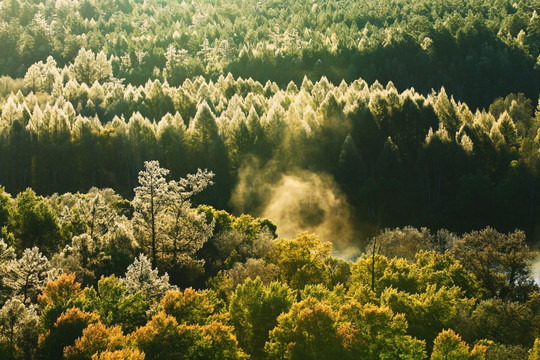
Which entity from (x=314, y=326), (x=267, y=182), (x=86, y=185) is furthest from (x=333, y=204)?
(x=314, y=326)

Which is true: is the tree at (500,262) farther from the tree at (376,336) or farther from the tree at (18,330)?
the tree at (18,330)

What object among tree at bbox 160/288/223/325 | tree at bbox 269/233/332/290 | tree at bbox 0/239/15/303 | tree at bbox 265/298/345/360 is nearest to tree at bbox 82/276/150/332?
tree at bbox 160/288/223/325

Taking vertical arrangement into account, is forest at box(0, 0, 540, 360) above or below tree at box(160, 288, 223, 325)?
above

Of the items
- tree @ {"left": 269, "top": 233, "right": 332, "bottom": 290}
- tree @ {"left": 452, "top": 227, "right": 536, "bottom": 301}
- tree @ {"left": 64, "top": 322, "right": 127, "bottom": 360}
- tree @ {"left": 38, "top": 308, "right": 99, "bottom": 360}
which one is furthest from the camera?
tree @ {"left": 269, "top": 233, "right": 332, "bottom": 290}

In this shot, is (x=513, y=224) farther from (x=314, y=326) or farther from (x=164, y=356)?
(x=164, y=356)

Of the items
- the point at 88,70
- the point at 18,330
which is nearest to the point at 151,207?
the point at 18,330

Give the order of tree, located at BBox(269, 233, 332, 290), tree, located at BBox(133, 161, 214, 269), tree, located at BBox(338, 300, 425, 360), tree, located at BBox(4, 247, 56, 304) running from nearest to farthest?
tree, located at BBox(338, 300, 425, 360) < tree, located at BBox(4, 247, 56, 304) < tree, located at BBox(269, 233, 332, 290) < tree, located at BBox(133, 161, 214, 269)

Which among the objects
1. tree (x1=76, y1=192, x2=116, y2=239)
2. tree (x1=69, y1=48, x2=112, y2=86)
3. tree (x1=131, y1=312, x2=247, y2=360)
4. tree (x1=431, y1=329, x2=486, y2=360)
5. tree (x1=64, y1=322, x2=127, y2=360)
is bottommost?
tree (x1=64, y1=322, x2=127, y2=360)

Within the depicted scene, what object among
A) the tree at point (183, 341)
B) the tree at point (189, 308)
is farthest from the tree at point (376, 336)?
the tree at point (189, 308)

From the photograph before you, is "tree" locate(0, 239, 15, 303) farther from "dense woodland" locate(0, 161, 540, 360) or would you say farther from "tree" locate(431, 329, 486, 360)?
"tree" locate(431, 329, 486, 360)
